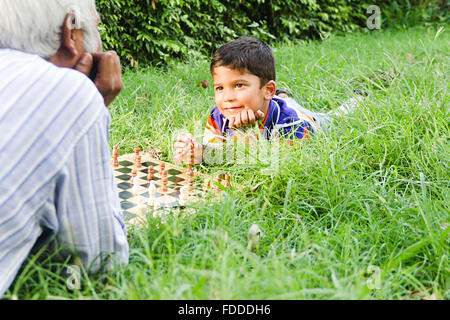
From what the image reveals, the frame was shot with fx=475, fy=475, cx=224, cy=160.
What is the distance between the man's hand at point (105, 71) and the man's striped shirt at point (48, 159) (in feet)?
1.42

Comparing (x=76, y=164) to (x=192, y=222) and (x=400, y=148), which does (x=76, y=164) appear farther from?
(x=400, y=148)

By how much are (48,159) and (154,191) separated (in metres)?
1.38

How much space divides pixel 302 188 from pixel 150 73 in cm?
361

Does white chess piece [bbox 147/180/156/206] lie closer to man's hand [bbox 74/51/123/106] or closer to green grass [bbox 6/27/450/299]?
green grass [bbox 6/27/450/299]

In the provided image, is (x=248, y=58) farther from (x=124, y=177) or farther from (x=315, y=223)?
(x=315, y=223)

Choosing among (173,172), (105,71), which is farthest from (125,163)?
(105,71)

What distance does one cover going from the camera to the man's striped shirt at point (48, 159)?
1.49 m

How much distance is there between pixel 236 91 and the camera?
348 centimetres

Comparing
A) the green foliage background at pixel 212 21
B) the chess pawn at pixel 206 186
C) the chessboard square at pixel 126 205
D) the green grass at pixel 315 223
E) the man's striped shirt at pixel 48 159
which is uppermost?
the man's striped shirt at pixel 48 159

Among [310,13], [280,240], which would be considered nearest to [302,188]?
[280,240]

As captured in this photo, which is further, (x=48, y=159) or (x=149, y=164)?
(x=149, y=164)

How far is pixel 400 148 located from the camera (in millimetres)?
3057

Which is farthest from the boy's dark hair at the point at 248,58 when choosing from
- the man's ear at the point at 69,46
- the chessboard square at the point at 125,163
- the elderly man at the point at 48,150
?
the elderly man at the point at 48,150

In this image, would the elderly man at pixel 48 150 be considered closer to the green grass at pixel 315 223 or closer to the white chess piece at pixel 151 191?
the green grass at pixel 315 223
